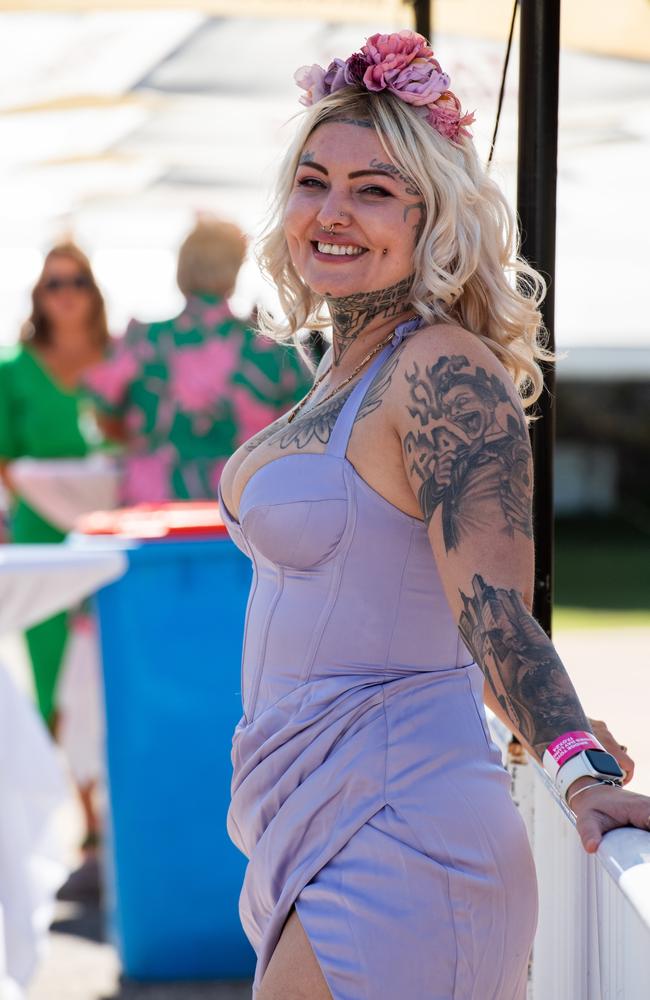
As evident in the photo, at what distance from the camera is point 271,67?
21.8 ft

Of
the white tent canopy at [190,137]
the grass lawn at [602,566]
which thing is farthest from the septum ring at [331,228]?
the grass lawn at [602,566]

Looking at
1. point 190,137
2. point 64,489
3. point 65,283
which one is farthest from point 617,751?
point 190,137

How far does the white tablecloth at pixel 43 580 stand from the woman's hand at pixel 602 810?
2.23 meters

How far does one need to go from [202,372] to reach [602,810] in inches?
126

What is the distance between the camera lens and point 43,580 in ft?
11.5

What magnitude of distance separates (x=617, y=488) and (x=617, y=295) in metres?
5.82

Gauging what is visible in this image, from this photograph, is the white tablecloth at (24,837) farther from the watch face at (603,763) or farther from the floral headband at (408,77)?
the watch face at (603,763)

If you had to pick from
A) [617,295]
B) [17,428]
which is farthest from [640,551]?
[17,428]

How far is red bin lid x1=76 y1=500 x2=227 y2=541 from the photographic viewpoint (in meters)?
3.76

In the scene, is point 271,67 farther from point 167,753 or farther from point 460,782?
point 460,782

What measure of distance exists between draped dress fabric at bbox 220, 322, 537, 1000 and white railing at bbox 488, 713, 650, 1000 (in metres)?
0.11

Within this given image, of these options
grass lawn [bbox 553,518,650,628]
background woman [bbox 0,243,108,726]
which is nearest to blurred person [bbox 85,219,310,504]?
background woman [bbox 0,243,108,726]

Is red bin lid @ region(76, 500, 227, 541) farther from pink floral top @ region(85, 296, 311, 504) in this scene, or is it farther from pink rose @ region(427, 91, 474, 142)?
pink rose @ region(427, 91, 474, 142)

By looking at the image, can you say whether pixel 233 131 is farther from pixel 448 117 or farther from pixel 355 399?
pixel 355 399
